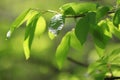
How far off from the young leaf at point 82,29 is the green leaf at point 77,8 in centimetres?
2

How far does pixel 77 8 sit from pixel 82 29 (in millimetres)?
50

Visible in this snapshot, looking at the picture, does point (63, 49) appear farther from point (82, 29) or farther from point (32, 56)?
point (32, 56)

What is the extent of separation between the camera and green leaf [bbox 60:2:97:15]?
0.63m

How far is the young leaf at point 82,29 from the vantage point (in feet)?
2.03

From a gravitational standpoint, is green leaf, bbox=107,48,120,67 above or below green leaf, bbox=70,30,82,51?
below

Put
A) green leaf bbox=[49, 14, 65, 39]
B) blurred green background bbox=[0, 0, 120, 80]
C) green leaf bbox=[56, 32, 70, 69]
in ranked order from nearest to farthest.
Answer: green leaf bbox=[49, 14, 65, 39] < green leaf bbox=[56, 32, 70, 69] < blurred green background bbox=[0, 0, 120, 80]

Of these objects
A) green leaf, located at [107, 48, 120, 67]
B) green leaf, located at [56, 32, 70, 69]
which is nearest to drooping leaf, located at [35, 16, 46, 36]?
green leaf, located at [56, 32, 70, 69]

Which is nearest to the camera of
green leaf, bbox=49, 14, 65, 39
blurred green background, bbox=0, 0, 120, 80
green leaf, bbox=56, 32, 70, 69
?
green leaf, bbox=49, 14, 65, 39

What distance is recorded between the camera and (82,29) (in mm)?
621

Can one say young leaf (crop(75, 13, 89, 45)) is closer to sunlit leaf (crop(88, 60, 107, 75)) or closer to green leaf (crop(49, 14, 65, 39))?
green leaf (crop(49, 14, 65, 39))

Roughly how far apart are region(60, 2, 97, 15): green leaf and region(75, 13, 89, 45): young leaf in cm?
2

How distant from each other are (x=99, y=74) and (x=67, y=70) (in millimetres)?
1944

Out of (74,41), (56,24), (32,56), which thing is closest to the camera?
(56,24)

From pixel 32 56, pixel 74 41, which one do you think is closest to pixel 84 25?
pixel 74 41
